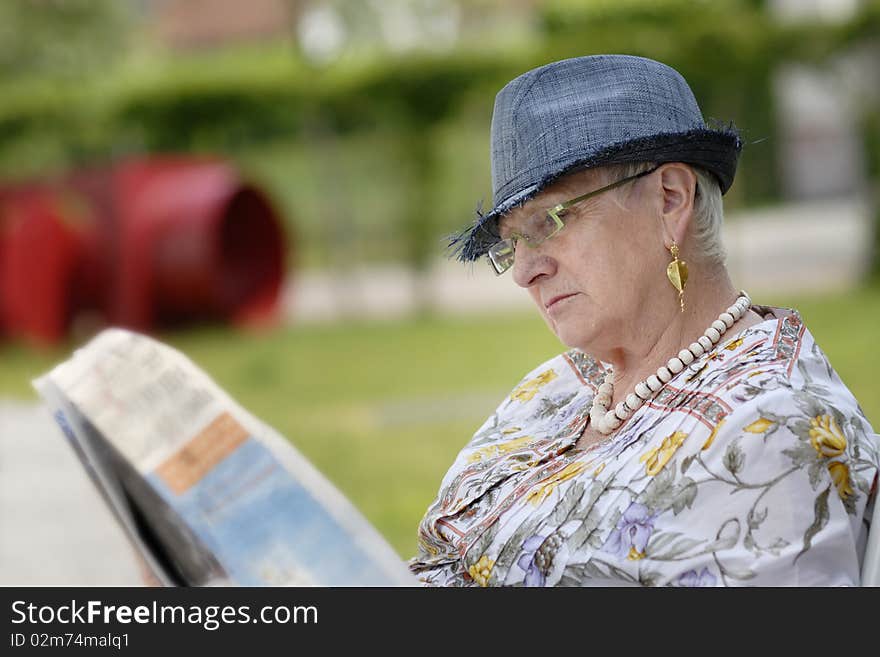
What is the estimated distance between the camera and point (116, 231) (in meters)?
11.7

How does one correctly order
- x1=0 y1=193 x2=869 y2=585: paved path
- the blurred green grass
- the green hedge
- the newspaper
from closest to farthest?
the newspaper → x1=0 y1=193 x2=869 y2=585: paved path → the blurred green grass → the green hedge

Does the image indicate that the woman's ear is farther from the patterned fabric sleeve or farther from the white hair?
the patterned fabric sleeve

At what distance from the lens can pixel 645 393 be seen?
190 centimetres

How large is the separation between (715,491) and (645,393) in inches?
14.7

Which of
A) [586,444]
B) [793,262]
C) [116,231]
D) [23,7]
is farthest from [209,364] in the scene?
[23,7]

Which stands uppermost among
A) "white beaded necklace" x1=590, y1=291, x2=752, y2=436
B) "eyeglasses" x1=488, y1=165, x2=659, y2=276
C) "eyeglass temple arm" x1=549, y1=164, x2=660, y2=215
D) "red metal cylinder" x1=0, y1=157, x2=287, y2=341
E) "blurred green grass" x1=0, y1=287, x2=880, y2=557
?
"red metal cylinder" x1=0, y1=157, x2=287, y2=341

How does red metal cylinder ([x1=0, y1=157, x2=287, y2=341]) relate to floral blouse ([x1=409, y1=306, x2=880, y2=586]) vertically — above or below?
above

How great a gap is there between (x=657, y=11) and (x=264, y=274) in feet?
16.0

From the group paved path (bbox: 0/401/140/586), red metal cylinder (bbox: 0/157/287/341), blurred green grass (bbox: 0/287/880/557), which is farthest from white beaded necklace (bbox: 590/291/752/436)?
red metal cylinder (bbox: 0/157/287/341)

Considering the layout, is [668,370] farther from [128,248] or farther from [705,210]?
[128,248]

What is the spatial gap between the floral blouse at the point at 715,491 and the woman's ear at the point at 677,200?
0.63 ft

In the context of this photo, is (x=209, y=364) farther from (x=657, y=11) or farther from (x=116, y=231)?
(x=657, y=11)

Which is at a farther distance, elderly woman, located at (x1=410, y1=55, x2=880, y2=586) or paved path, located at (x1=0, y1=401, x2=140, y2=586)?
paved path, located at (x1=0, y1=401, x2=140, y2=586)

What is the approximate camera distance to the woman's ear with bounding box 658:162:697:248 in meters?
1.84
